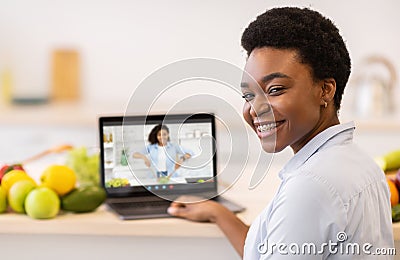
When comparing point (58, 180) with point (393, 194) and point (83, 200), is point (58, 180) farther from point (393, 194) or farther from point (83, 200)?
point (393, 194)

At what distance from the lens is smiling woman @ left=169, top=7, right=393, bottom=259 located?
1203 millimetres

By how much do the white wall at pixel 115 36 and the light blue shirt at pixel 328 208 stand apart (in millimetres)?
2697

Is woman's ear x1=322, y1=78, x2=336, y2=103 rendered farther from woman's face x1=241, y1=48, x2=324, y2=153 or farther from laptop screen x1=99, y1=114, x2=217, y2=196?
laptop screen x1=99, y1=114, x2=217, y2=196

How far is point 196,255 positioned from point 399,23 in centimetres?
253

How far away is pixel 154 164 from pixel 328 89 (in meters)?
0.60

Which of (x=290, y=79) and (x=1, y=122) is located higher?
(x=290, y=79)

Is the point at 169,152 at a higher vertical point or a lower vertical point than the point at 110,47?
lower

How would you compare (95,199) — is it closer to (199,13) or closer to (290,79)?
Answer: (290,79)

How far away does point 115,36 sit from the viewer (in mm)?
4113

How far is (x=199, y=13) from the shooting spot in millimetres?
4043

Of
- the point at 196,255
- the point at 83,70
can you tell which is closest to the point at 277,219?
the point at 196,255

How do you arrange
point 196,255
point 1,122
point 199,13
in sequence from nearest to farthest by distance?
point 196,255 → point 1,122 → point 199,13

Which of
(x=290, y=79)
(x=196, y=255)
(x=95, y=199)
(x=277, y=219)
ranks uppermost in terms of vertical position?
(x=290, y=79)

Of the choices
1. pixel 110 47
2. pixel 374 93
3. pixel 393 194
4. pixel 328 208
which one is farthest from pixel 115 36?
pixel 328 208
